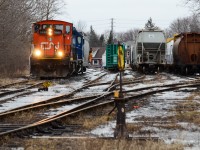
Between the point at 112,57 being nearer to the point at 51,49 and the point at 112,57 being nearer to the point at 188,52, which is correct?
the point at 188,52

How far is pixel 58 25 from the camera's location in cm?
2544

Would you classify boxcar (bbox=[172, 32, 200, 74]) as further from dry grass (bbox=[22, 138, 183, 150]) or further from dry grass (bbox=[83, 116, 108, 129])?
dry grass (bbox=[22, 138, 183, 150])

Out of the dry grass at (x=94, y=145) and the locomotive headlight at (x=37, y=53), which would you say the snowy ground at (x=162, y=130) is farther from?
the locomotive headlight at (x=37, y=53)

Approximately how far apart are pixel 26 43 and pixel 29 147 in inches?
1445

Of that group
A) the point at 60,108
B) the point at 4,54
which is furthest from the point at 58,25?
the point at 60,108

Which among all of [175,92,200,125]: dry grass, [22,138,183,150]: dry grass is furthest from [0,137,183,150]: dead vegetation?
[175,92,200,125]: dry grass

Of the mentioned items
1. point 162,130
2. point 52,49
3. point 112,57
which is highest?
point 52,49

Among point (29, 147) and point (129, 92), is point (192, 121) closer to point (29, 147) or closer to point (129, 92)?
point (29, 147)

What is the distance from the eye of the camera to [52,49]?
25.3 metres

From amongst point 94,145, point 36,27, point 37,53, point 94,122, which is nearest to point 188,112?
point 94,122

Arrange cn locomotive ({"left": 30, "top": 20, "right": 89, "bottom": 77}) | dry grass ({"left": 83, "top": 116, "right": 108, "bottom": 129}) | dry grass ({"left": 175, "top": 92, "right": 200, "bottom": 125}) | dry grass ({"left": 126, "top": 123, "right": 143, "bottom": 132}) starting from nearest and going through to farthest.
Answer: dry grass ({"left": 126, "top": 123, "right": 143, "bottom": 132}), dry grass ({"left": 83, "top": 116, "right": 108, "bottom": 129}), dry grass ({"left": 175, "top": 92, "right": 200, "bottom": 125}), cn locomotive ({"left": 30, "top": 20, "right": 89, "bottom": 77})

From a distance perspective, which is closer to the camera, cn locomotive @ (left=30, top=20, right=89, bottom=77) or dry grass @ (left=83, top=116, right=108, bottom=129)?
dry grass @ (left=83, top=116, right=108, bottom=129)

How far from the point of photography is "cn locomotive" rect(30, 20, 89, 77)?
24.7 meters

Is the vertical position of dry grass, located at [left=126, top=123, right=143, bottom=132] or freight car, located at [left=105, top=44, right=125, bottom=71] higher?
freight car, located at [left=105, top=44, right=125, bottom=71]
